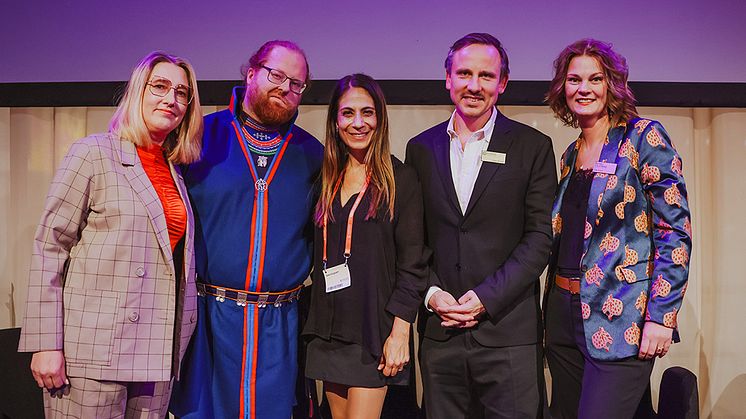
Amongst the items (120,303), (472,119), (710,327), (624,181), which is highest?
(472,119)

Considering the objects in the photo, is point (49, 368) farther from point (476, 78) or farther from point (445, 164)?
point (476, 78)

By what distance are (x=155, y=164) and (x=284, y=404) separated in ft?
3.74

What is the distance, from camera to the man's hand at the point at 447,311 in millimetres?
2416

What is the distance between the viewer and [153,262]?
2.25 metres

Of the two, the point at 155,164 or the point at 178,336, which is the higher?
the point at 155,164

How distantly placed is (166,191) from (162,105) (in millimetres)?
335

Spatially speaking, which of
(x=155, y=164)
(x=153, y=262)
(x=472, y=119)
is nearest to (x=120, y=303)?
(x=153, y=262)

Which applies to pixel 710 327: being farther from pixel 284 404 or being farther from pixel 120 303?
pixel 120 303

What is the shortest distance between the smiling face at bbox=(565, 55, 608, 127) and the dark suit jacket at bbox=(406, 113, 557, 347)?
20cm

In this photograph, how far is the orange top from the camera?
2332 millimetres

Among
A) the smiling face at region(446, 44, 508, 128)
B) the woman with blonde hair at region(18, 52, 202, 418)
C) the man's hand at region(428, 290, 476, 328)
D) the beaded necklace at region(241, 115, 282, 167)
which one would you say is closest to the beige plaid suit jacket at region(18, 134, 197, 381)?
the woman with blonde hair at region(18, 52, 202, 418)

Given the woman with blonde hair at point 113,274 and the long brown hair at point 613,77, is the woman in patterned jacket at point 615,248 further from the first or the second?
the woman with blonde hair at point 113,274

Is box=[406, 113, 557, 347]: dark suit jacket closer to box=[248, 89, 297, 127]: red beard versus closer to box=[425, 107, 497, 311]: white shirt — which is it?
box=[425, 107, 497, 311]: white shirt

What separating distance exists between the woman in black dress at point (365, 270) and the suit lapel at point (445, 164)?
0.12m
